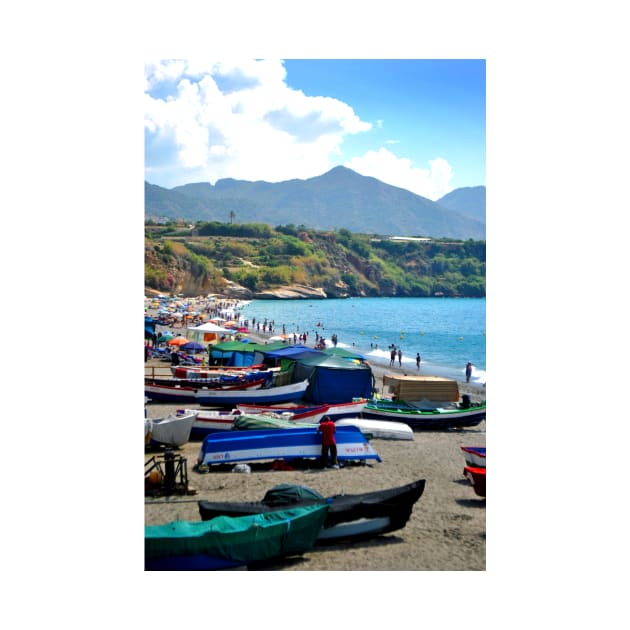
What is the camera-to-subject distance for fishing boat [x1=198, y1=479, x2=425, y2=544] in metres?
4.81

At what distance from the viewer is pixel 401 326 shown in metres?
53.0

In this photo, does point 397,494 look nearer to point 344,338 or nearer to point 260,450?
point 260,450

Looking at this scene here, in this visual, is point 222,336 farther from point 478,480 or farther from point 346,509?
point 346,509

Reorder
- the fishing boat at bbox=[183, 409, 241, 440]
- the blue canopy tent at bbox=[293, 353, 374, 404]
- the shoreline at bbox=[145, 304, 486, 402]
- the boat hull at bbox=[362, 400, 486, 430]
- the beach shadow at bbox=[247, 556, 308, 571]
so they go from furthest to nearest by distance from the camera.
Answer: the shoreline at bbox=[145, 304, 486, 402], the blue canopy tent at bbox=[293, 353, 374, 404], the boat hull at bbox=[362, 400, 486, 430], the fishing boat at bbox=[183, 409, 241, 440], the beach shadow at bbox=[247, 556, 308, 571]

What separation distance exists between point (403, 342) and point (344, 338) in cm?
426

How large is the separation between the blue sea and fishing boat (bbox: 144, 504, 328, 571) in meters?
16.7

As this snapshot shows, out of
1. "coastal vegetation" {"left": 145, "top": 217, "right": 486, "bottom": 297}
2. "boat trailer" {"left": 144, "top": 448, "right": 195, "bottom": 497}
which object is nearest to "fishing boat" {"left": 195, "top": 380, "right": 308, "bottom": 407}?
"boat trailer" {"left": 144, "top": 448, "right": 195, "bottom": 497}

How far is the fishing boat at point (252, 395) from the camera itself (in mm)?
12125

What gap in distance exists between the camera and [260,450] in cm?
734

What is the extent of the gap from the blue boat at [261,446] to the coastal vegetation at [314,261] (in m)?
58.5

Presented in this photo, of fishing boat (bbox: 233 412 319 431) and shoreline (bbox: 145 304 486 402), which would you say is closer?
fishing boat (bbox: 233 412 319 431)

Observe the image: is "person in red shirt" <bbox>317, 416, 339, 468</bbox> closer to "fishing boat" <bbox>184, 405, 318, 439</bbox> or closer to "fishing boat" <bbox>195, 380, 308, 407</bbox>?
"fishing boat" <bbox>184, 405, 318, 439</bbox>
